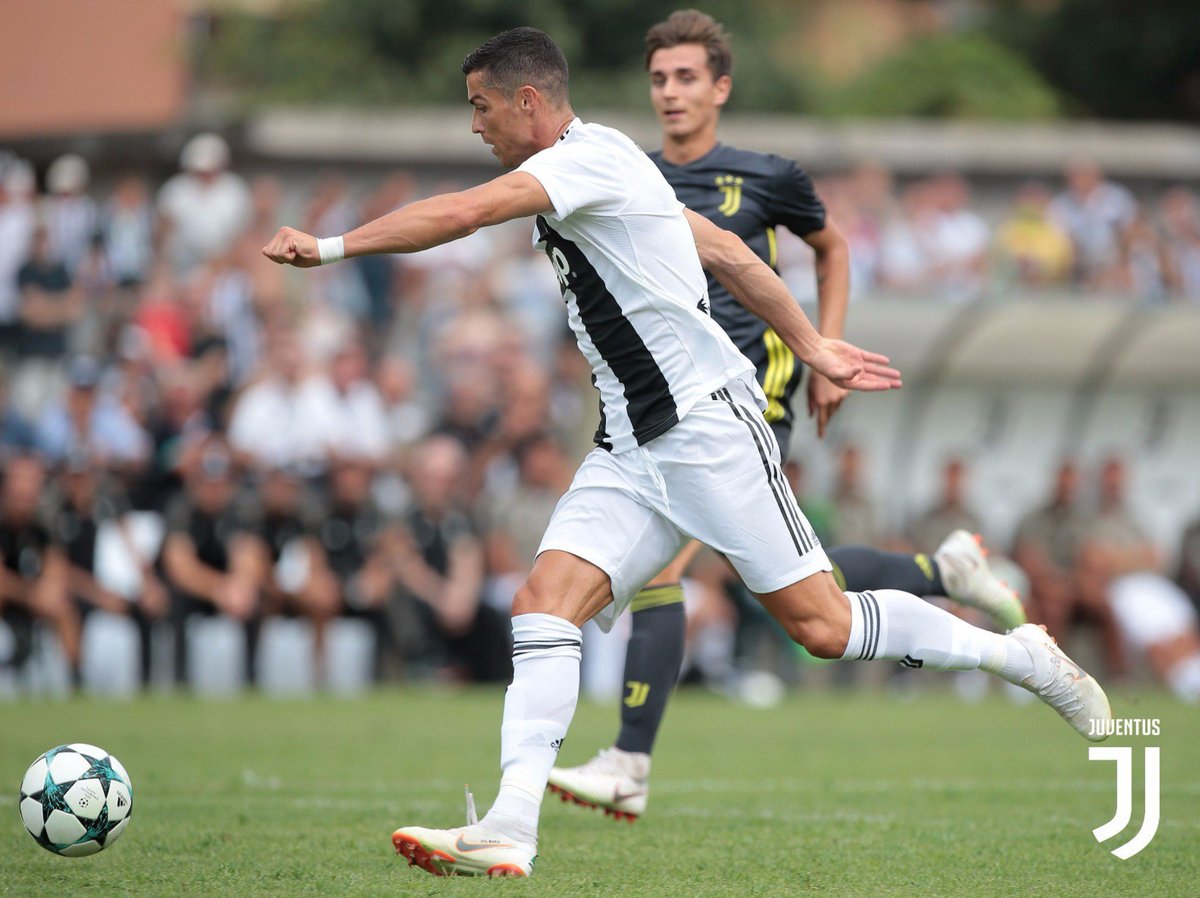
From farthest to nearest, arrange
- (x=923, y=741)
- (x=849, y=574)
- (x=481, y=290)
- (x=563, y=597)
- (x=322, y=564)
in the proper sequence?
(x=481, y=290) < (x=322, y=564) < (x=923, y=741) < (x=849, y=574) < (x=563, y=597)

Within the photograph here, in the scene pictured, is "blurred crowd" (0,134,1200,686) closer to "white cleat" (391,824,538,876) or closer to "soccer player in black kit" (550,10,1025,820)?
"soccer player in black kit" (550,10,1025,820)

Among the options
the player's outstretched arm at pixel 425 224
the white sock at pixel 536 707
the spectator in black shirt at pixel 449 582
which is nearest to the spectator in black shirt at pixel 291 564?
the spectator in black shirt at pixel 449 582

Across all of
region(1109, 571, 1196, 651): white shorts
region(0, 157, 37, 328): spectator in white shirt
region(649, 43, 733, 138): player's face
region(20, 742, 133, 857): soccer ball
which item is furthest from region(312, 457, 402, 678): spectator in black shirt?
region(20, 742, 133, 857): soccer ball

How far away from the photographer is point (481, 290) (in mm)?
17578

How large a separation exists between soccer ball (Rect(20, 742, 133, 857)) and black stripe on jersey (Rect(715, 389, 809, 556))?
231 centimetres

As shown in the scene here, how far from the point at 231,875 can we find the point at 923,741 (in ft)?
18.9

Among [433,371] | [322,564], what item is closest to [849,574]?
[322,564]

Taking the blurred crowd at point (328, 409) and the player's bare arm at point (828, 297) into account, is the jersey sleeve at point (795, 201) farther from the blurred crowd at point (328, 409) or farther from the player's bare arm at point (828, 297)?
the blurred crowd at point (328, 409)

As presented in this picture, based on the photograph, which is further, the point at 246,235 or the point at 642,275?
the point at 246,235

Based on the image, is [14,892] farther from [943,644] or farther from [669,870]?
[943,644]

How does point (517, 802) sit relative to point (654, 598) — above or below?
below

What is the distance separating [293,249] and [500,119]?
92cm

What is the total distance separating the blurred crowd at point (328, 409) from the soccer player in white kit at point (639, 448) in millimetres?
8977

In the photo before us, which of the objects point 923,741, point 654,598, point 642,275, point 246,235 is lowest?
point 923,741
